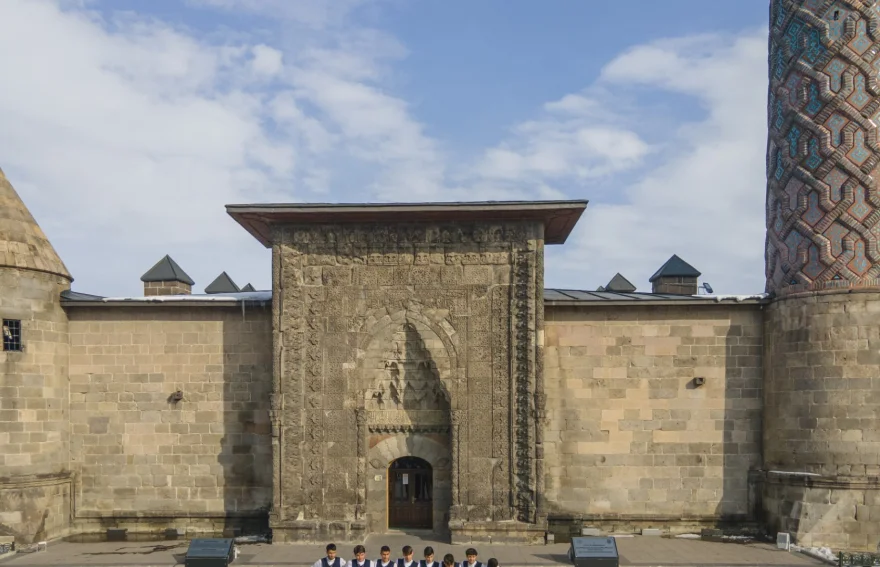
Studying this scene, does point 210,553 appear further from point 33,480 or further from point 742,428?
point 742,428

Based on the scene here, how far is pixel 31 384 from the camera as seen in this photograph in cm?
1675

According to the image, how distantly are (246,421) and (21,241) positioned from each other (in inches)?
256

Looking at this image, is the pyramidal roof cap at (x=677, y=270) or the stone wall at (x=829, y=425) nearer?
the stone wall at (x=829, y=425)

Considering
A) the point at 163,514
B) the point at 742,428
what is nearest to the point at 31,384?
the point at 163,514

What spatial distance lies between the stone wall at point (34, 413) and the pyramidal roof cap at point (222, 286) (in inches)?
364

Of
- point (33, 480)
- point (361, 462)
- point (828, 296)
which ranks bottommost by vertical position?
point (33, 480)

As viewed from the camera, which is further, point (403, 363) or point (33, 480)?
point (403, 363)

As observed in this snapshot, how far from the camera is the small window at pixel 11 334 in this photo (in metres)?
16.5

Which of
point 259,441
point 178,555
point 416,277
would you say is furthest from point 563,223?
point 178,555

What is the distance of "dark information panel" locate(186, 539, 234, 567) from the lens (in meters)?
14.3

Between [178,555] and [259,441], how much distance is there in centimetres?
308

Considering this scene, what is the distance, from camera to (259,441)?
17.6 m

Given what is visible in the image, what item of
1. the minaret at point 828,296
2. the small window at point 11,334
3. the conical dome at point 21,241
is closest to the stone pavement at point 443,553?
the minaret at point 828,296

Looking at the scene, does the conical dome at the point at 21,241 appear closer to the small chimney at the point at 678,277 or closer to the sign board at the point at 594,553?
the sign board at the point at 594,553
